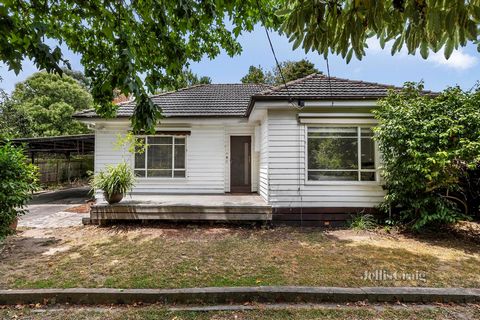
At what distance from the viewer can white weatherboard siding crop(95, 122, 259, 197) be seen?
357 inches

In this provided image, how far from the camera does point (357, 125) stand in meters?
6.89

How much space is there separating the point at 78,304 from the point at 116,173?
161 inches

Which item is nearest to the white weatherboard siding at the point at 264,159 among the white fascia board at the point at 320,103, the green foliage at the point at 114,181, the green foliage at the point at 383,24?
the white fascia board at the point at 320,103

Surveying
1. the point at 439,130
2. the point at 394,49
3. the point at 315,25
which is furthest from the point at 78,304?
the point at 439,130

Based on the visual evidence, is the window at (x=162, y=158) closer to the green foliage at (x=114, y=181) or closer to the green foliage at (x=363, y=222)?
the green foliage at (x=114, y=181)

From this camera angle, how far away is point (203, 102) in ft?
33.4

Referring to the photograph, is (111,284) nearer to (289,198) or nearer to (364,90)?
(289,198)

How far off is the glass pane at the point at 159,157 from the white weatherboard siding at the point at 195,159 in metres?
0.50

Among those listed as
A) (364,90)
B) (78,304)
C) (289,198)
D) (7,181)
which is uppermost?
(364,90)

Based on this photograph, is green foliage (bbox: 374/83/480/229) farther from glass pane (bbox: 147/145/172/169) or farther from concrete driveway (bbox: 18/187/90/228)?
concrete driveway (bbox: 18/187/90/228)

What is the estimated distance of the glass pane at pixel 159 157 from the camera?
9.25m

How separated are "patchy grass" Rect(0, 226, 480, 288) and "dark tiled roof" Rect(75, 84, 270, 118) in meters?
4.20

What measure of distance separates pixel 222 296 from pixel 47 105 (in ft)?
92.1

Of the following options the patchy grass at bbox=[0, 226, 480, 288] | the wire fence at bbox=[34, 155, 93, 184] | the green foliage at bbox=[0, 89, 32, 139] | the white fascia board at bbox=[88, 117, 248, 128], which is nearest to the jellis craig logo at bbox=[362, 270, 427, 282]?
the patchy grass at bbox=[0, 226, 480, 288]
